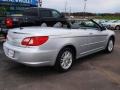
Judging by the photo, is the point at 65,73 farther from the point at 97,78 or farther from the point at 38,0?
the point at 38,0

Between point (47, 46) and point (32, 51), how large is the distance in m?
0.39

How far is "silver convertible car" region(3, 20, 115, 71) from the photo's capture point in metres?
5.16

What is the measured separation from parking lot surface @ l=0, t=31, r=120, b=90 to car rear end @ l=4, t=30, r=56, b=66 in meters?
0.44

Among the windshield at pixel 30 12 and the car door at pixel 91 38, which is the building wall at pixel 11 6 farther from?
the car door at pixel 91 38

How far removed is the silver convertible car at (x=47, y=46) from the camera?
516 cm

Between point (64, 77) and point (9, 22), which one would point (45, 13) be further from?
point (64, 77)

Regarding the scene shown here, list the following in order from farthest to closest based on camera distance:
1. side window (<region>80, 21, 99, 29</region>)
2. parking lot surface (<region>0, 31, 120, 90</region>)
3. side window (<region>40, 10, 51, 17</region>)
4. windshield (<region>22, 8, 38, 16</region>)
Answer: side window (<region>40, 10, 51, 17</region>) < windshield (<region>22, 8, 38, 16</region>) < side window (<region>80, 21, 99, 29</region>) < parking lot surface (<region>0, 31, 120, 90</region>)

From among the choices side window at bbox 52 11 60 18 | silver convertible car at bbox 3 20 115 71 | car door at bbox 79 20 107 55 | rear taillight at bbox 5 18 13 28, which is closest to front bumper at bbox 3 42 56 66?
silver convertible car at bbox 3 20 115 71

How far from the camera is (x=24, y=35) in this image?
530cm

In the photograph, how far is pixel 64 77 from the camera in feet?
18.1

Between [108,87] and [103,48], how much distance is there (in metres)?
3.30

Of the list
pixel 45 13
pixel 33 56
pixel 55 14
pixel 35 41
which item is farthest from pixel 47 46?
pixel 55 14

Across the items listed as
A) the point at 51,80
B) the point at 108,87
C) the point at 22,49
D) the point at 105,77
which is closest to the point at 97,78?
the point at 105,77

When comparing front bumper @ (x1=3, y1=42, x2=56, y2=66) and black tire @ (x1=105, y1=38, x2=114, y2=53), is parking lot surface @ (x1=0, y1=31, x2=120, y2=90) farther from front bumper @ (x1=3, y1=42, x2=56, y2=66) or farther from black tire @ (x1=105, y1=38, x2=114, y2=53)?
black tire @ (x1=105, y1=38, x2=114, y2=53)
